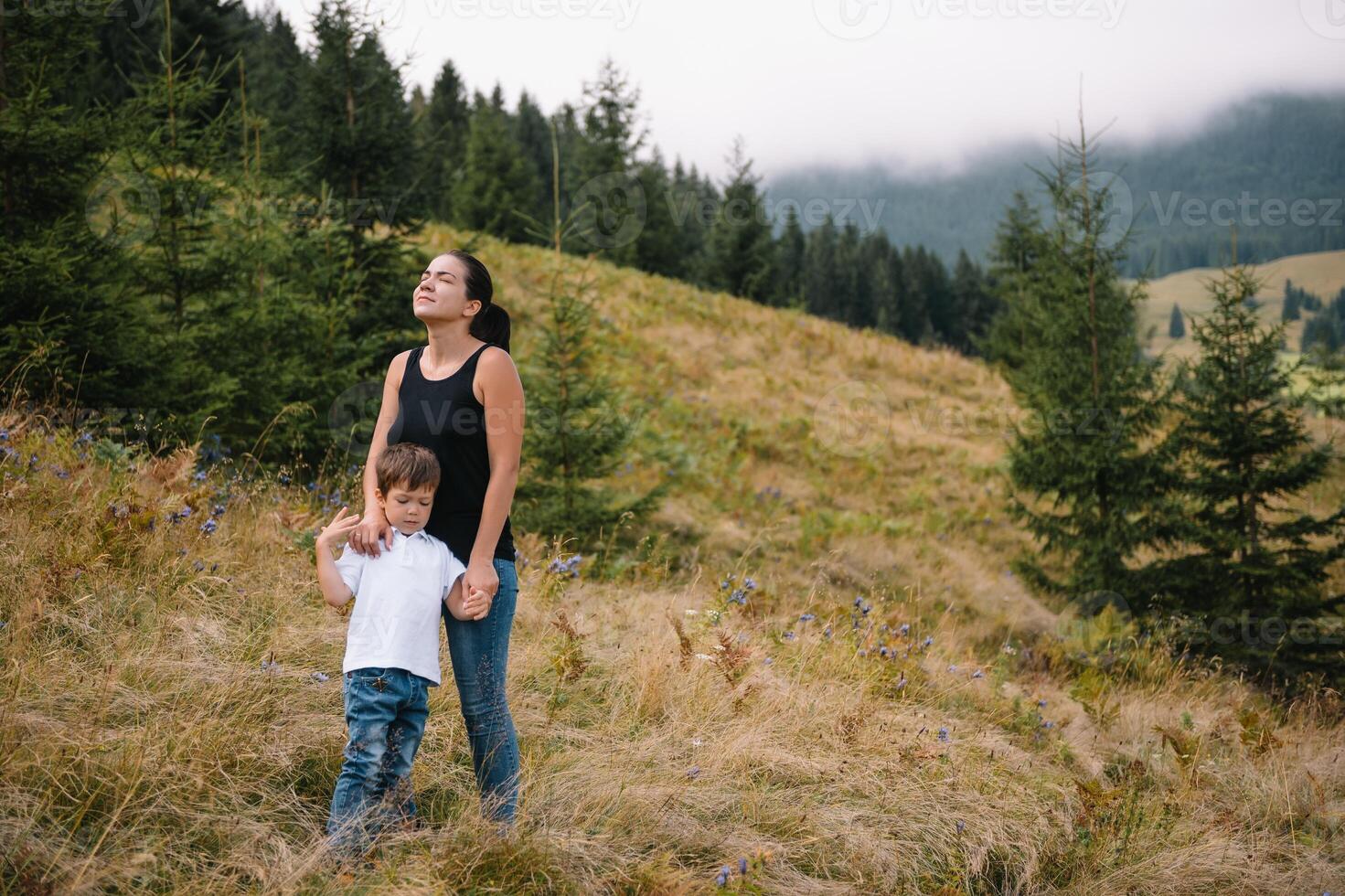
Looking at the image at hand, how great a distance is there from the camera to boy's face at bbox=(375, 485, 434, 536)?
2592 millimetres

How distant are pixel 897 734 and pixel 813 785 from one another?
0.80m

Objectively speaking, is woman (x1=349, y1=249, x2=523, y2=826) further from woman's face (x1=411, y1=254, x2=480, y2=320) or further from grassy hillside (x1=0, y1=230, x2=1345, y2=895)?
grassy hillside (x1=0, y1=230, x2=1345, y2=895)

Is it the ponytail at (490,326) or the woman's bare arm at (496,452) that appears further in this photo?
the ponytail at (490,326)

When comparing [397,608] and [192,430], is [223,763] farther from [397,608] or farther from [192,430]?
[192,430]

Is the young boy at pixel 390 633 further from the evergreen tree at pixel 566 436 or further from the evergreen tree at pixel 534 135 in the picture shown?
the evergreen tree at pixel 534 135

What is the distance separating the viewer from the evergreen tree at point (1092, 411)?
29.1 feet
